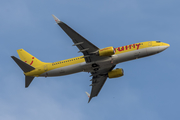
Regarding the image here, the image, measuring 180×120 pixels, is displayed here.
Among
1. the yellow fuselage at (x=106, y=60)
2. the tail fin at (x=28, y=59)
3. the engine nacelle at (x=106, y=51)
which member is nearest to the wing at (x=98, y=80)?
the yellow fuselage at (x=106, y=60)

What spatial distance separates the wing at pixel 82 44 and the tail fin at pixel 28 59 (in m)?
13.2

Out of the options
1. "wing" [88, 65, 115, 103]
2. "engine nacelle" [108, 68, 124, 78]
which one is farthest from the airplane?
"wing" [88, 65, 115, 103]

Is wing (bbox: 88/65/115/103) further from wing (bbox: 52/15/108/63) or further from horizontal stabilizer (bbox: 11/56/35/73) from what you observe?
horizontal stabilizer (bbox: 11/56/35/73)

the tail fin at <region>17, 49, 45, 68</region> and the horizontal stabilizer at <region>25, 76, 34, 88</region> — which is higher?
the tail fin at <region>17, 49, 45, 68</region>

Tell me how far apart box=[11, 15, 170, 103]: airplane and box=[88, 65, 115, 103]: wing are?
1077mm

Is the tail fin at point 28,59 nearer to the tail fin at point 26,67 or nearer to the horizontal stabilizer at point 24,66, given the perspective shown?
the horizontal stabilizer at point 24,66

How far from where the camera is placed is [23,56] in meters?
65.9

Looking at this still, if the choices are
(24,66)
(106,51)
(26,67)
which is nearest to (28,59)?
(26,67)

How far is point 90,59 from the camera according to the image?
57.3 meters

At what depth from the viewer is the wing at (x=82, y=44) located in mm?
51062

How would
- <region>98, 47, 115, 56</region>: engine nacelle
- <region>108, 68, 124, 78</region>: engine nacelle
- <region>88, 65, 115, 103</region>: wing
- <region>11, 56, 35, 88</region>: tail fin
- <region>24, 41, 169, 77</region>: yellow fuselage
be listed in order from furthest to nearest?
<region>88, 65, 115, 103</region>: wing
<region>108, 68, 124, 78</region>: engine nacelle
<region>11, 56, 35, 88</region>: tail fin
<region>24, 41, 169, 77</region>: yellow fuselage
<region>98, 47, 115, 56</region>: engine nacelle

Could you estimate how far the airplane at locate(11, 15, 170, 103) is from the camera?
5506 cm

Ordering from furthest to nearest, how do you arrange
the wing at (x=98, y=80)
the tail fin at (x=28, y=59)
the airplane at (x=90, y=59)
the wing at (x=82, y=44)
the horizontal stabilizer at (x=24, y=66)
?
the wing at (x=98, y=80), the tail fin at (x=28, y=59), the horizontal stabilizer at (x=24, y=66), the airplane at (x=90, y=59), the wing at (x=82, y=44)

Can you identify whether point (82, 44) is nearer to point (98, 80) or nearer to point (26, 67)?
point (26, 67)
